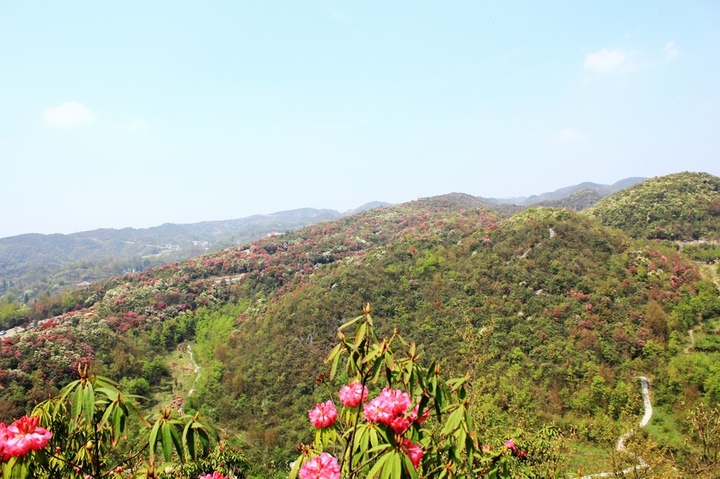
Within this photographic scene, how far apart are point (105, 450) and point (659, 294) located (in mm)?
32132

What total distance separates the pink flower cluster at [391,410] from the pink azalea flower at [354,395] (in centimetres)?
16

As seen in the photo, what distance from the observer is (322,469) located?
1.86m

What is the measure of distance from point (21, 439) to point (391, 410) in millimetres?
1817

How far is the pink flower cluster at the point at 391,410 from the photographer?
6.34ft

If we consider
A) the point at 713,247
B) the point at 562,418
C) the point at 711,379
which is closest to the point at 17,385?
the point at 562,418

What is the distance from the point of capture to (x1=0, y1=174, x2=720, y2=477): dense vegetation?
65.2ft

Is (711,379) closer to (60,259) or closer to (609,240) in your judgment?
(609,240)

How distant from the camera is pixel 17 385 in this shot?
21672 millimetres

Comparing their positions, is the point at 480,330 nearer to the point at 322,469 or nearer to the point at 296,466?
the point at 296,466

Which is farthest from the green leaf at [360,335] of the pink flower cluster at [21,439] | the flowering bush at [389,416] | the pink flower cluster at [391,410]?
the pink flower cluster at [21,439]

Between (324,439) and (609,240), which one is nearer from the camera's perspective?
(324,439)

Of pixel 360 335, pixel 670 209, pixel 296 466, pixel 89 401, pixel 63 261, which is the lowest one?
pixel 63 261

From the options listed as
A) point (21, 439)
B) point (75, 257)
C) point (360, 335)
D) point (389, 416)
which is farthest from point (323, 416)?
point (75, 257)

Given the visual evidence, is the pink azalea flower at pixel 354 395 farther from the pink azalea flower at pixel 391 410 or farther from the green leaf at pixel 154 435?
the green leaf at pixel 154 435
